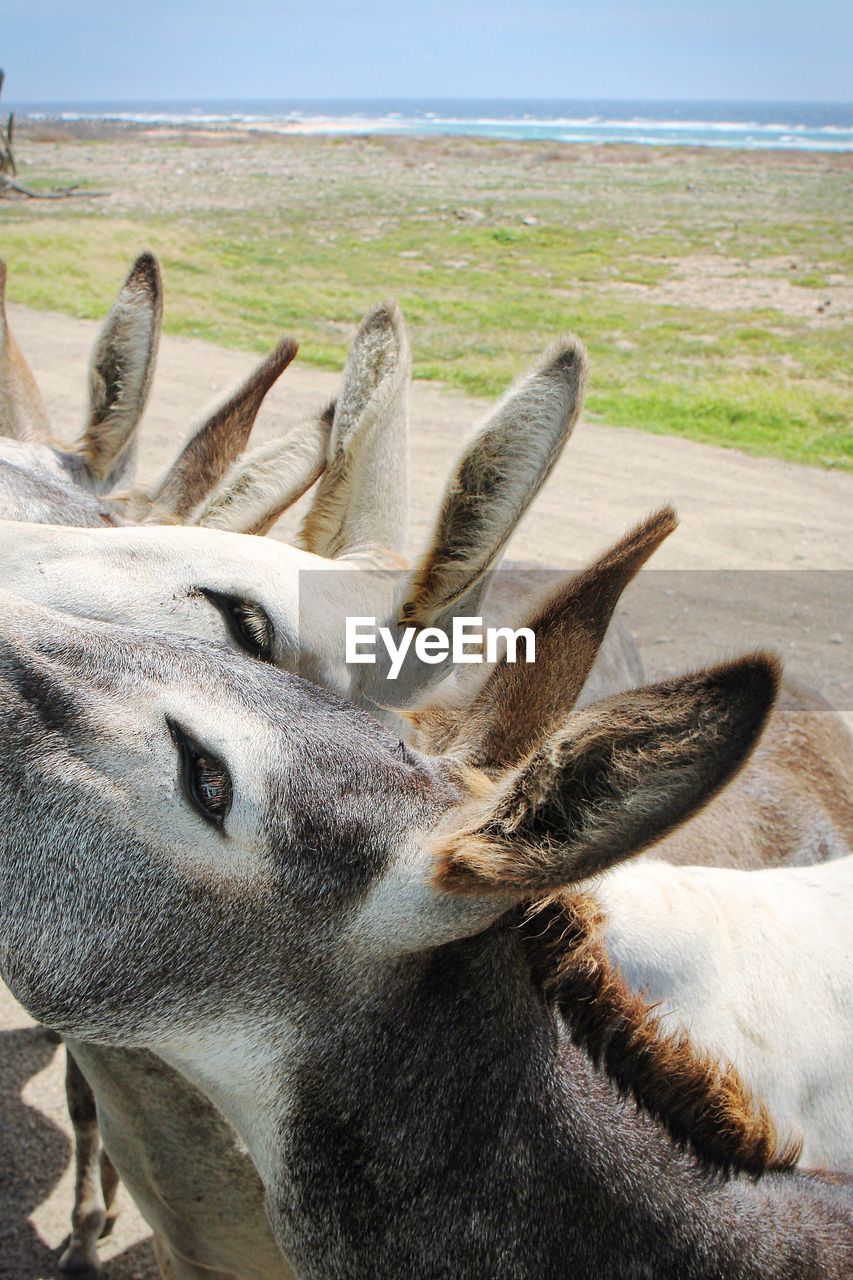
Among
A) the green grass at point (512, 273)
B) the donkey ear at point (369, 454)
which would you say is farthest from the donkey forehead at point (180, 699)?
the green grass at point (512, 273)

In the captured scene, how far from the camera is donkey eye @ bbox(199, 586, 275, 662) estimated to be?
9.09ft

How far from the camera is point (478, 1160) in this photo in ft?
6.15

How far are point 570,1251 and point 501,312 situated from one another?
19445mm

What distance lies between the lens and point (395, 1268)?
1862mm

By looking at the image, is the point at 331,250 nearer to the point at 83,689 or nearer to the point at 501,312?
the point at 501,312

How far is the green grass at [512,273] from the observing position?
15219 millimetres

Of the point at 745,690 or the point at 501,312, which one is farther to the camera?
the point at 501,312

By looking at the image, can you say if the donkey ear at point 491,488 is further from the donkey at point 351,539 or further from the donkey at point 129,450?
the donkey at point 129,450

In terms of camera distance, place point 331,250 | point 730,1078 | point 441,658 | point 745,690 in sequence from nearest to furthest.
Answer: point 745,690
point 730,1078
point 441,658
point 331,250

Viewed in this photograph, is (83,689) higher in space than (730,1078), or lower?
higher

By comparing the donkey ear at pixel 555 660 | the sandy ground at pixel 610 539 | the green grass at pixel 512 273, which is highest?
the donkey ear at pixel 555 660

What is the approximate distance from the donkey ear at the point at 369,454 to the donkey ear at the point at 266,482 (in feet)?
0.34

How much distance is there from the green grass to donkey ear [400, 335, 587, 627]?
54 centimetres

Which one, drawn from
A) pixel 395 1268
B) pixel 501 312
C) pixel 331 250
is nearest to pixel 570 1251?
pixel 395 1268
